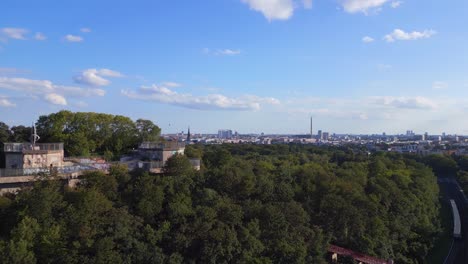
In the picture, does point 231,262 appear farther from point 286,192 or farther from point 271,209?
point 286,192

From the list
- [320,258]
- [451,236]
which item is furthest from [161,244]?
[451,236]

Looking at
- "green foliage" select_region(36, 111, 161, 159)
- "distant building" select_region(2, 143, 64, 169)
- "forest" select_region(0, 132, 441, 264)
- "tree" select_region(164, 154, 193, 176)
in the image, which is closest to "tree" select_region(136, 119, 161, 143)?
"green foliage" select_region(36, 111, 161, 159)

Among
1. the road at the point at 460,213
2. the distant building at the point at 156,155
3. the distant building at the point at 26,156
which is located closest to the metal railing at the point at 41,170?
the distant building at the point at 26,156

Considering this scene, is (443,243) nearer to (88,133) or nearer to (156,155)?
(156,155)

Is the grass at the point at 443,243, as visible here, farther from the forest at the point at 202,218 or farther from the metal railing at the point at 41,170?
the metal railing at the point at 41,170

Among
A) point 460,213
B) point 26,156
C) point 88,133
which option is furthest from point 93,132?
point 460,213

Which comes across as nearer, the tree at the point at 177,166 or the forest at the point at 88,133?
the tree at the point at 177,166

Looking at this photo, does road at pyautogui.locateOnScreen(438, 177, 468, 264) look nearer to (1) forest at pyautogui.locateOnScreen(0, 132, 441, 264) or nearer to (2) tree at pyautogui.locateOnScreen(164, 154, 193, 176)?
(1) forest at pyautogui.locateOnScreen(0, 132, 441, 264)
